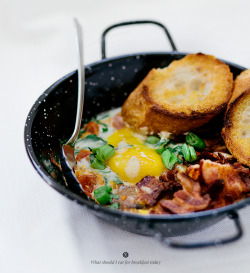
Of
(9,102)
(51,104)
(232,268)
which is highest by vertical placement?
(51,104)

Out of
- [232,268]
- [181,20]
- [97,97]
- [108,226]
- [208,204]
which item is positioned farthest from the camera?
[181,20]

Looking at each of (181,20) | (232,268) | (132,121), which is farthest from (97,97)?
(181,20)

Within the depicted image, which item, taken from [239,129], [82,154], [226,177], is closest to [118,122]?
[82,154]

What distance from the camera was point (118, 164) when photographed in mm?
2092

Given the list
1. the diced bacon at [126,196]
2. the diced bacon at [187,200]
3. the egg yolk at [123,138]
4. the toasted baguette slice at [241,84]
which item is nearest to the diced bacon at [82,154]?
the egg yolk at [123,138]

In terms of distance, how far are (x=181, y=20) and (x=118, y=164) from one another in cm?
256

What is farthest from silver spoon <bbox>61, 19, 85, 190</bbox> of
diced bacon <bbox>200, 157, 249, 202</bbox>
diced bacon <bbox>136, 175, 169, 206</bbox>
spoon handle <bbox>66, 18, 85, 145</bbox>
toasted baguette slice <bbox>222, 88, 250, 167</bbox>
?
toasted baguette slice <bbox>222, 88, 250, 167</bbox>

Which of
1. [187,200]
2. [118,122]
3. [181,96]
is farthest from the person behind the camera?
[118,122]

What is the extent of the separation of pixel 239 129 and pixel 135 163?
A: 26.8 inches

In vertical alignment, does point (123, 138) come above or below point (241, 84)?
below

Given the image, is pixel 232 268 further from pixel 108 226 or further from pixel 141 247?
pixel 108 226

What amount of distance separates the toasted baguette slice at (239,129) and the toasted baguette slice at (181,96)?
3.6 inches

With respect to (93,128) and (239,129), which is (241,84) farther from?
(93,128)

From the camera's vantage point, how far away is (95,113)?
9.09 ft
